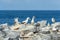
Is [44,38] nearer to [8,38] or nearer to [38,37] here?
[38,37]

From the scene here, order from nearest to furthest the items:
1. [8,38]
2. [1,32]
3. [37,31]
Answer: [8,38], [1,32], [37,31]

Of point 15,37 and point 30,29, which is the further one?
point 30,29

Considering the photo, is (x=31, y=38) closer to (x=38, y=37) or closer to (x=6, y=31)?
(x=38, y=37)

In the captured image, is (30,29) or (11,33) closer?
(11,33)

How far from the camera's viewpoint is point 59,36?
586 inches

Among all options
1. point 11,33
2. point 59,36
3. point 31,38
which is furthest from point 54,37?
point 11,33

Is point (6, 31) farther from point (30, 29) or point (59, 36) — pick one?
point (59, 36)

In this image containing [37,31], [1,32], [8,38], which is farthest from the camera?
[37,31]

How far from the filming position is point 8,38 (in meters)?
13.5

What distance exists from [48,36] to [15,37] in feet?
→ 5.26

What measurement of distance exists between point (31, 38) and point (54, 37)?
1270 mm

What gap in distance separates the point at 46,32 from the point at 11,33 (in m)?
2.12

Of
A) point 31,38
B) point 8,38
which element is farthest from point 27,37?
point 8,38

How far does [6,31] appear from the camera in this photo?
1473cm
